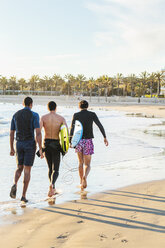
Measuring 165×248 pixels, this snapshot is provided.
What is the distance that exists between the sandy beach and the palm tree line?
266 feet

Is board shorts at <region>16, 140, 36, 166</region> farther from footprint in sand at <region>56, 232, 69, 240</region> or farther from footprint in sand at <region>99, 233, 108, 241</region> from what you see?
footprint in sand at <region>99, 233, 108, 241</region>

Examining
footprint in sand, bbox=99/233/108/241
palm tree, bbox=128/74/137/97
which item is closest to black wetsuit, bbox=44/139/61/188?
footprint in sand, bbox=99/233/108/241

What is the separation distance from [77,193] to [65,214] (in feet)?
4.13

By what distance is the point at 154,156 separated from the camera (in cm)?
1006

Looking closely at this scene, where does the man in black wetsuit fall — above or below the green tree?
below

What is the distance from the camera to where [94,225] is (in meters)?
4.05

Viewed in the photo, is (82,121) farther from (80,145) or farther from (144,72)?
(144,72)

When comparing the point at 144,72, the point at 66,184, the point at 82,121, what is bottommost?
the point at 66,184

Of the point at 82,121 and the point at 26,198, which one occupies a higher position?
the point at 82,121

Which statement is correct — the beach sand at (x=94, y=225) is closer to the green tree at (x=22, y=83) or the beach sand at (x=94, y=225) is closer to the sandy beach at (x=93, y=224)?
the sandy beach at (x=93, y=224)

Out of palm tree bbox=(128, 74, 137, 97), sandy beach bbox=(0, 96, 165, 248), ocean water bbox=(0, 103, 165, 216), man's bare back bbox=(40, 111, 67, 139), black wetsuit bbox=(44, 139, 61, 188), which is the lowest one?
ocean water bbox=(0, 103, 165, 216)

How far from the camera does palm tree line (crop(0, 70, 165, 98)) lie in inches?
4528

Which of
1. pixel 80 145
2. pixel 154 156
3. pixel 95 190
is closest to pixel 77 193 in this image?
pixel 95 190

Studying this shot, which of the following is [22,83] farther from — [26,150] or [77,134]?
[26,150]
